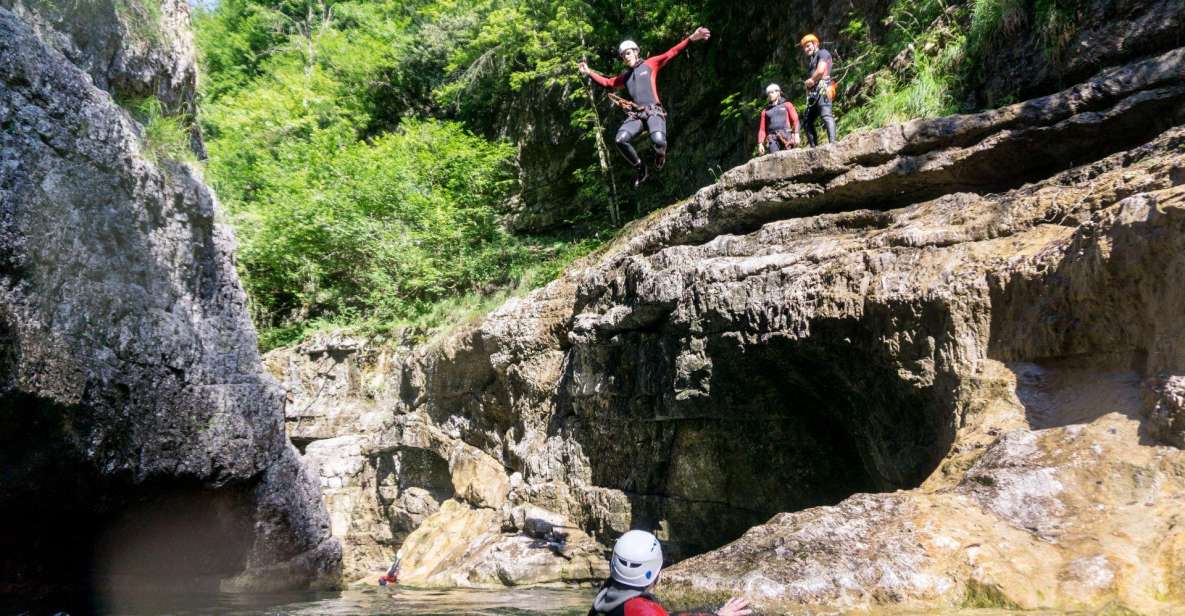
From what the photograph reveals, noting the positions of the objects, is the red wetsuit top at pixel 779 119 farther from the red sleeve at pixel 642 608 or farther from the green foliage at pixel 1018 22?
the red sleeve at pixel 642 608

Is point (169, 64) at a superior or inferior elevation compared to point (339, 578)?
superior

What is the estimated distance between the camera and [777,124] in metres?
10.5

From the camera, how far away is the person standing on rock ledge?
9.65 m

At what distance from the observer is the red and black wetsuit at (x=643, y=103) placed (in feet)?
30.5

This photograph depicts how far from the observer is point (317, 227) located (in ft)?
59.5

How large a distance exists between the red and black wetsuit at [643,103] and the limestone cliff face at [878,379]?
99 cm

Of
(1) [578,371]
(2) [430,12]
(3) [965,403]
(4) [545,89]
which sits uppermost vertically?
(2) [430,12]

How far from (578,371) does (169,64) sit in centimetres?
629

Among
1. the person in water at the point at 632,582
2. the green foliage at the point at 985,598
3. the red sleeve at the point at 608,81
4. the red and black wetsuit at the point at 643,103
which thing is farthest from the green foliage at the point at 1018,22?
the person in water at the point at 632,582

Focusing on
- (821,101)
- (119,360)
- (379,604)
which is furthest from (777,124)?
(119,360)

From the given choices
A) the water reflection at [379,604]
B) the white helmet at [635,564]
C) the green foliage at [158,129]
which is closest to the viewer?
the white helmet at [635,564]

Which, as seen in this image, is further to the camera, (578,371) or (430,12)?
(430,12)

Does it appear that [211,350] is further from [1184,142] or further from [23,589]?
[1184,142]

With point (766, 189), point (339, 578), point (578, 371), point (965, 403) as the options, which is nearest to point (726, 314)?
point (766, 189)
